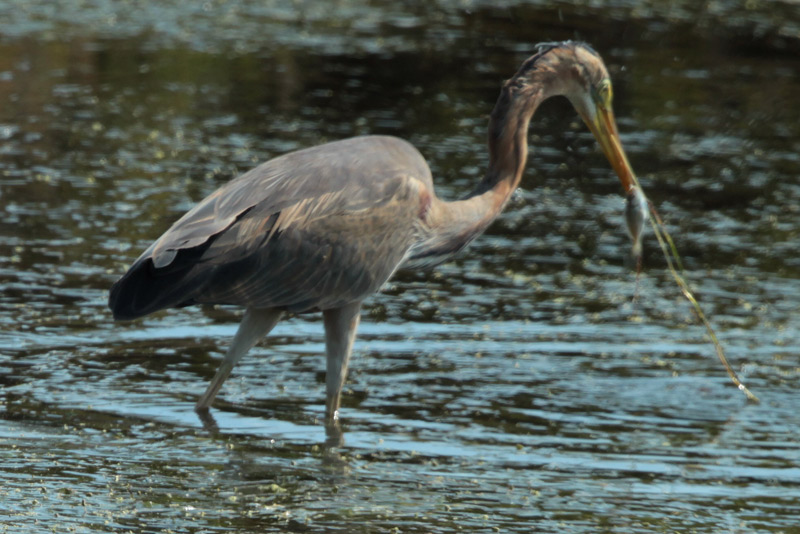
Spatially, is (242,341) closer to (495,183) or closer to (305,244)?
(305,244)

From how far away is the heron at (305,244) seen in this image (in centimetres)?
603

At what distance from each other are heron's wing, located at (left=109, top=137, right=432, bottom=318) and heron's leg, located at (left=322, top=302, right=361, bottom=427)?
11 cm

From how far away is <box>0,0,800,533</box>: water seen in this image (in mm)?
5590

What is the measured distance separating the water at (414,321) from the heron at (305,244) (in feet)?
1.64

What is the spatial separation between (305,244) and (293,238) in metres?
0.06

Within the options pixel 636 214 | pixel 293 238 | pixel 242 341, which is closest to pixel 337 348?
pixel 242 341

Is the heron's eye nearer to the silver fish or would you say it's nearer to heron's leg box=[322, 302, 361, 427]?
the silver fish

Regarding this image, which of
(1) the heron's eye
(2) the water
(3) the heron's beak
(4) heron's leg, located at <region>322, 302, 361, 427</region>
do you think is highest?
(1) the heron's eye

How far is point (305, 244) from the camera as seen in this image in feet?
20.5

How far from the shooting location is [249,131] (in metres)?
11.8

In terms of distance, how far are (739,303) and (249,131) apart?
4.86 m

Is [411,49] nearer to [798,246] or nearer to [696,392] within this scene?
[798,246]

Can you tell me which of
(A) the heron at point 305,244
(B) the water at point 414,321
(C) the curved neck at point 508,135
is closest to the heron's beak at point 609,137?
(C) the curved neck at point 508,135

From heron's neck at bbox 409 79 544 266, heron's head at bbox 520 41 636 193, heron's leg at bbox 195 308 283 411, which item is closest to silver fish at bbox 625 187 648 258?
heron's head at bbox 520 41 636 193
